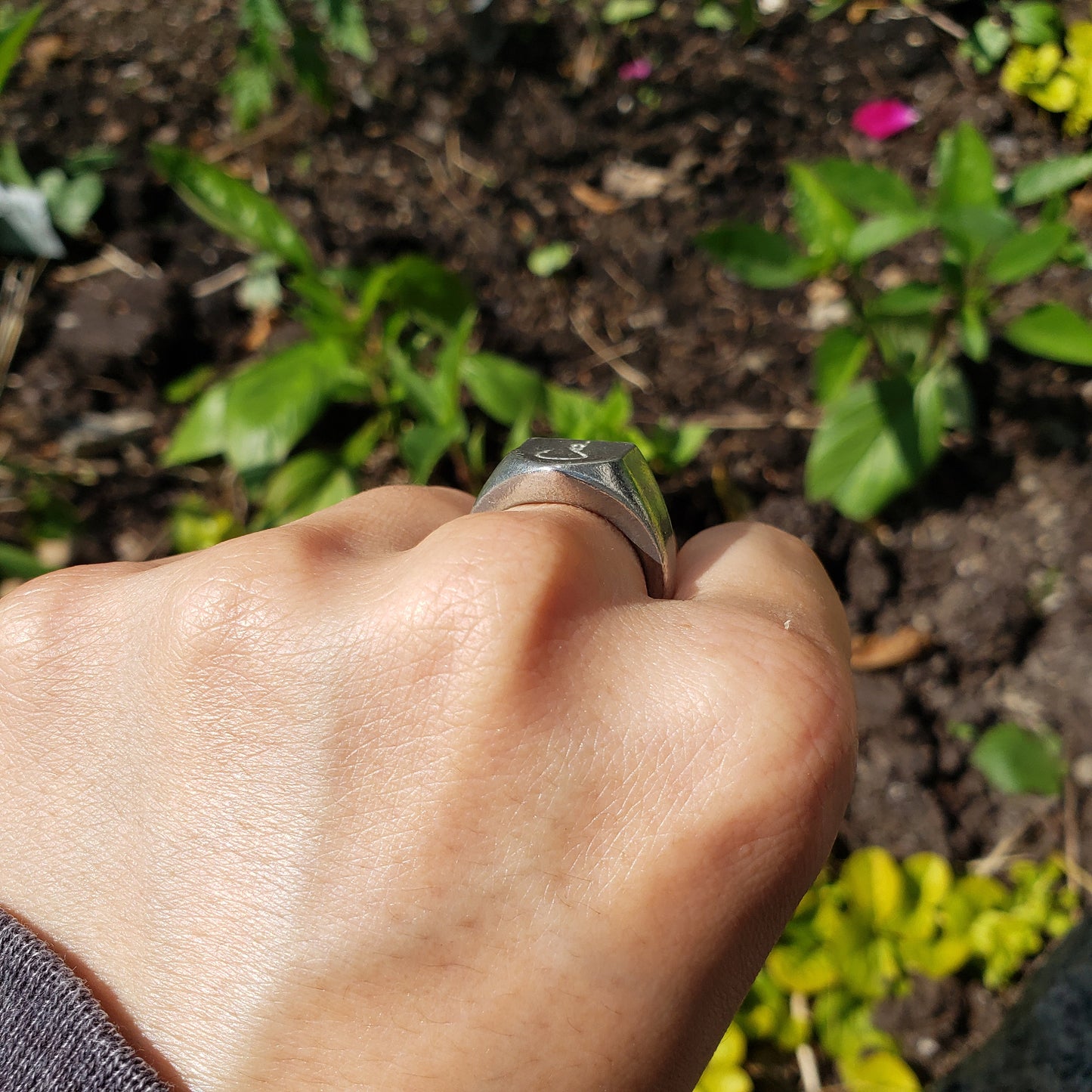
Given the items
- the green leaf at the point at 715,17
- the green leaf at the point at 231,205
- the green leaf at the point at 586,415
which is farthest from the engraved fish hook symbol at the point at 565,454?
the green leaf at the point at 715,17

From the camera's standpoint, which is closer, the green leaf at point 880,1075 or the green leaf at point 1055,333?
the green leaf at point 880,1075

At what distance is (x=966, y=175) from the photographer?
1.83 meters

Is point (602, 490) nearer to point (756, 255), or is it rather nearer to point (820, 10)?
point (756, 255)

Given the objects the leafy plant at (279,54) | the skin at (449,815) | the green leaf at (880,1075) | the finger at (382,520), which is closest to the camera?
the skin at (449,815)

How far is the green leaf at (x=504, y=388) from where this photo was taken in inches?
81.3

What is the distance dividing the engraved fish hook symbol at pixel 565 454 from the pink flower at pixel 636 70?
2345 millimetres

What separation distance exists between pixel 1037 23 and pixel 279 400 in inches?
87.3

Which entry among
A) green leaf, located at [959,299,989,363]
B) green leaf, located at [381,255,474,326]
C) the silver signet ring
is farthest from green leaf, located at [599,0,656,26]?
the silver signet ring

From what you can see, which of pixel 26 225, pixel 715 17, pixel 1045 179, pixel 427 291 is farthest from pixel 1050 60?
pixel 26 225

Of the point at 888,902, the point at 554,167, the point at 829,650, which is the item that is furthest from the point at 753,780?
the point at 554,167

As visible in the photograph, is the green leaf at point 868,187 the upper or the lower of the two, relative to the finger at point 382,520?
lower

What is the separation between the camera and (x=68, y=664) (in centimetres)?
97

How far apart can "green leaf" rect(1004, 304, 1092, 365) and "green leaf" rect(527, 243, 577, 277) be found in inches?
48.0

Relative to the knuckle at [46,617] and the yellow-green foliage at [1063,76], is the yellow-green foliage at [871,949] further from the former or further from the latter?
the yellow-green foliage at [1063,76]
